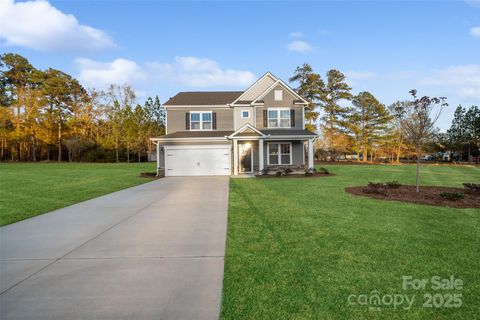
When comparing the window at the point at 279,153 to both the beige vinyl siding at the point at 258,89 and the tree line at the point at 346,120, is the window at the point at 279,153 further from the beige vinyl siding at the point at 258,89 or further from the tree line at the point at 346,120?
the tree line at the point at 346,120

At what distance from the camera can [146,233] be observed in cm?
540

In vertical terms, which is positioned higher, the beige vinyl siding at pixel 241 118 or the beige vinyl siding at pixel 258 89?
the beige vinyl siding at pixel 258 89

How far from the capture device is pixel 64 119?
4172 centimetres

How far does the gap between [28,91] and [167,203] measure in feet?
138

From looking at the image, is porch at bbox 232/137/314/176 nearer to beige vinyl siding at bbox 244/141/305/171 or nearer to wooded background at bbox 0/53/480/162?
beige vinyl siding at bbox 244/141/305/171

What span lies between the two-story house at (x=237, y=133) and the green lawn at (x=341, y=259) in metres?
11.9

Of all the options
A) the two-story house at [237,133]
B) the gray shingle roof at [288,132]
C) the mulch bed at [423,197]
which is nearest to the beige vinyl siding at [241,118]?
the two-story house at [237,133]

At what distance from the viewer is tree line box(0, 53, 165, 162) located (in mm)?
37469

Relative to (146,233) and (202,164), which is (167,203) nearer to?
(146,233)

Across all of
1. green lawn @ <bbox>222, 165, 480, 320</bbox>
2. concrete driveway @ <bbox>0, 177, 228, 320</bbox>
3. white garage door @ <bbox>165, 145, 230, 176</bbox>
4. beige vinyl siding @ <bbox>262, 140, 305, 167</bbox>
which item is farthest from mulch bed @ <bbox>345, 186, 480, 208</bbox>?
white garage door @ <bbox>165, 145, 230, 176</bbox>

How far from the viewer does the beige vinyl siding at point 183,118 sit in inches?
805

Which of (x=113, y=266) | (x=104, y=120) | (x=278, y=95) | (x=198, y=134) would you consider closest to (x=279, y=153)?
(x=278, y=95)

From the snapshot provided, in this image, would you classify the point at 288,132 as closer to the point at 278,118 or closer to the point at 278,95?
the point at 278,118

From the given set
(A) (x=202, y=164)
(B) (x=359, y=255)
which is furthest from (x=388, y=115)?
(B) (x=359, y=255)
